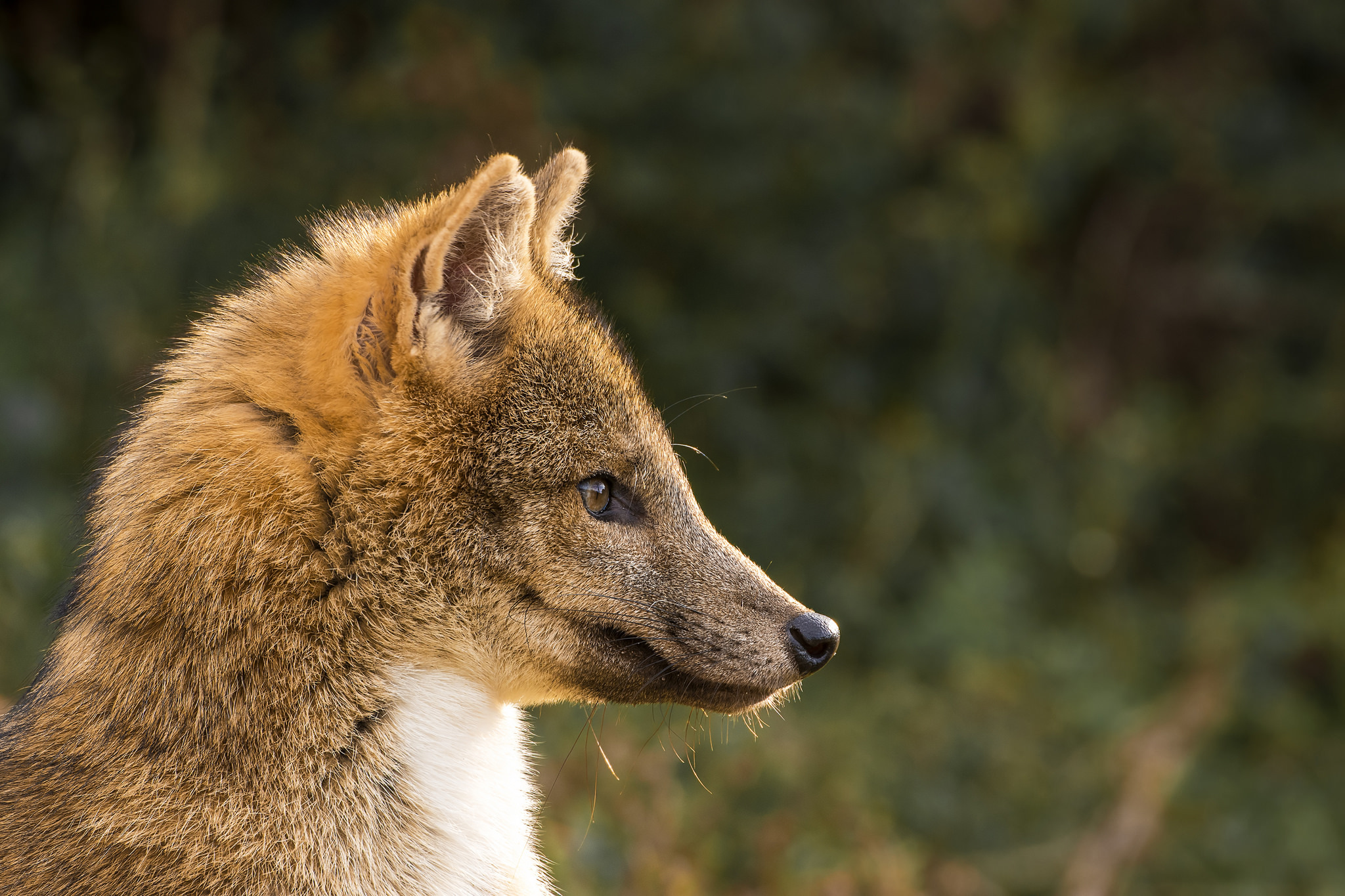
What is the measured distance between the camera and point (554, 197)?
2.95m

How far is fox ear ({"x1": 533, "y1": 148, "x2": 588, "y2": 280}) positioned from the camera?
2910 mm

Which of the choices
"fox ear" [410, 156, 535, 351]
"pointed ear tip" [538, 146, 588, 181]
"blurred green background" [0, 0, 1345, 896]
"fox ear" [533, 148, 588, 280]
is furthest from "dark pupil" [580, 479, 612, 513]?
"blurred green background" [0, 0, 1345, 896]

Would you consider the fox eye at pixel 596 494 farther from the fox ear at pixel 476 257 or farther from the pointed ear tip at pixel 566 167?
the pointed ear tip at pixel 566 167

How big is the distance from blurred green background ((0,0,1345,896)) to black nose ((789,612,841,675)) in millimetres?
1606

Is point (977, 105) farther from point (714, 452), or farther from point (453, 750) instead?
point (453, 750)

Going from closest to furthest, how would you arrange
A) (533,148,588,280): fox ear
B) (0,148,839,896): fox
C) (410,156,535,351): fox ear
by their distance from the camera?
(0,148,839,896): fox, (410,156,535,351): fox ear, (533,148,588,280): fox ear

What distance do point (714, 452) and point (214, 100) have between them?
10.3 feet

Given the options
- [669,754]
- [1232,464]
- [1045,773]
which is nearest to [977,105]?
[1232,464]

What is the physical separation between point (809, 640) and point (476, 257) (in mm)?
1047

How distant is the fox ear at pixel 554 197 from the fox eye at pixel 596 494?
0.58 m

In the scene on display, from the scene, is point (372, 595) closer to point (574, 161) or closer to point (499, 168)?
point (499, 168)

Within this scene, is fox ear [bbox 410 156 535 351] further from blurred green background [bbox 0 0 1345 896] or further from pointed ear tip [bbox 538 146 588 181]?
blurred green background [bbox 0 0 1345 896]

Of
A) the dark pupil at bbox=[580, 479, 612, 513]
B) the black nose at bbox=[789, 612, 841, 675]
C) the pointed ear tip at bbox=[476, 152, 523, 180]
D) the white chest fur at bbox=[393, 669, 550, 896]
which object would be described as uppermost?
the pointed ear tip at bbox=[476, 152, 523, 180]

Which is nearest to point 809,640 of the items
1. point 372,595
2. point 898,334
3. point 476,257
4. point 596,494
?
point 596,494
